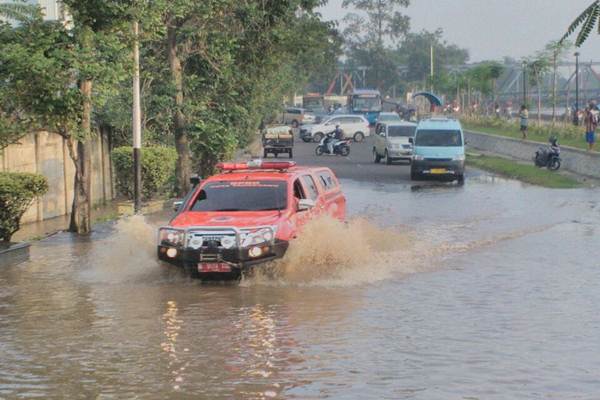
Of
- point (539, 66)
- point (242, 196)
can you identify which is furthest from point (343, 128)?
point (242, 196)

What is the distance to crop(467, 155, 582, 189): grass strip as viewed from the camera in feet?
126

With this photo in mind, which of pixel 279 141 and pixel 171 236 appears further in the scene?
pixel 279 141

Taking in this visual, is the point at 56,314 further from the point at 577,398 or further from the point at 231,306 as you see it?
the point at 577,398

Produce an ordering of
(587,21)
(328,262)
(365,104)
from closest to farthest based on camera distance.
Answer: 1. (587,21)
2. (328,262)
3. (365,104)

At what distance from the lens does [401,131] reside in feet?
174

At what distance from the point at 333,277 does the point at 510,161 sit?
35.2m

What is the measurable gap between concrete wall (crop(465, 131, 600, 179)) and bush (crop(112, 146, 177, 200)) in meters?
15.1

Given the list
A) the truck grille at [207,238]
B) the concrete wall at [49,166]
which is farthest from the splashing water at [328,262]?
the concrete wall at [49,166]


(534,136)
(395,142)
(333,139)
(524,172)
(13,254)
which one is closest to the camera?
(13,254)

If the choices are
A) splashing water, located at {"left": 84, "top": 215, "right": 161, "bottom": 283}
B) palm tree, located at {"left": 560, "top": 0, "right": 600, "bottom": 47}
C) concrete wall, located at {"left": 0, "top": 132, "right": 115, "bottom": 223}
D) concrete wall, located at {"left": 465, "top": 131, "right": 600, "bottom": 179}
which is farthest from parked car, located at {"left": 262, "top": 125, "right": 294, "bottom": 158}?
palm tree, located at {"left": 560, "top": 0, "right": 600, "bottom": 47}

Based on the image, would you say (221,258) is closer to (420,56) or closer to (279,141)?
(279,141)

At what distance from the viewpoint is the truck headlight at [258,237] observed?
16438mm

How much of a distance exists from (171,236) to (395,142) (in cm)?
3588

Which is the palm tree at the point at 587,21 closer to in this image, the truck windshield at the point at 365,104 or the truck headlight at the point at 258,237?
the truck headlight at the point at 258,237
